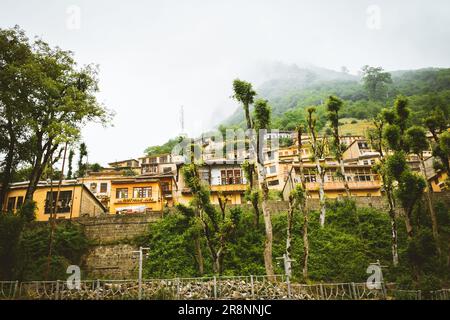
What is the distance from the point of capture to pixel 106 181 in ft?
161

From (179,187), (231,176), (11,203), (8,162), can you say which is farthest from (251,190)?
(11,203)

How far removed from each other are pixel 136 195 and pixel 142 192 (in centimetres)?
69

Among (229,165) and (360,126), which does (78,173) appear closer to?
(229,165)

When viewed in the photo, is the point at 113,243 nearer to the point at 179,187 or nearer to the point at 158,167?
the point at 179,187

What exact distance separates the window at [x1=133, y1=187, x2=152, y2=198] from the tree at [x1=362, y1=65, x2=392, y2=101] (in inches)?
3711

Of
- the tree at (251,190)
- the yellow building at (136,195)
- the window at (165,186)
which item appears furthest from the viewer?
the window at (165,186)

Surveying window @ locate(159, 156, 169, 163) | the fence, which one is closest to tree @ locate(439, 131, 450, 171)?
the fence

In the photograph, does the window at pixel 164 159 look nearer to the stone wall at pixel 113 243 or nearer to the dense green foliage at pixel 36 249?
the stone wall at pixel 113 243

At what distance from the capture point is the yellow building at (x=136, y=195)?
33016 mm

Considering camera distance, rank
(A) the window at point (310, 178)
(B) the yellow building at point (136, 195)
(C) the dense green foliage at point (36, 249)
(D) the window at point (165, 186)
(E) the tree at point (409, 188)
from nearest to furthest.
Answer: (C) the dense green foliage at point (36, 249)
(E) the tree at point (409, 188)
(B) the yellow building at point (136, 195)
(A) the window at point (310, 178)
(D) the window at point (165, 186)

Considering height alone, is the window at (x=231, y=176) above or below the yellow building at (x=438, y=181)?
above

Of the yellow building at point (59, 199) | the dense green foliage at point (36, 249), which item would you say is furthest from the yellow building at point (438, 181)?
the yellow building at point (59, 199)

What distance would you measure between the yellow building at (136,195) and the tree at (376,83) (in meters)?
93.8
